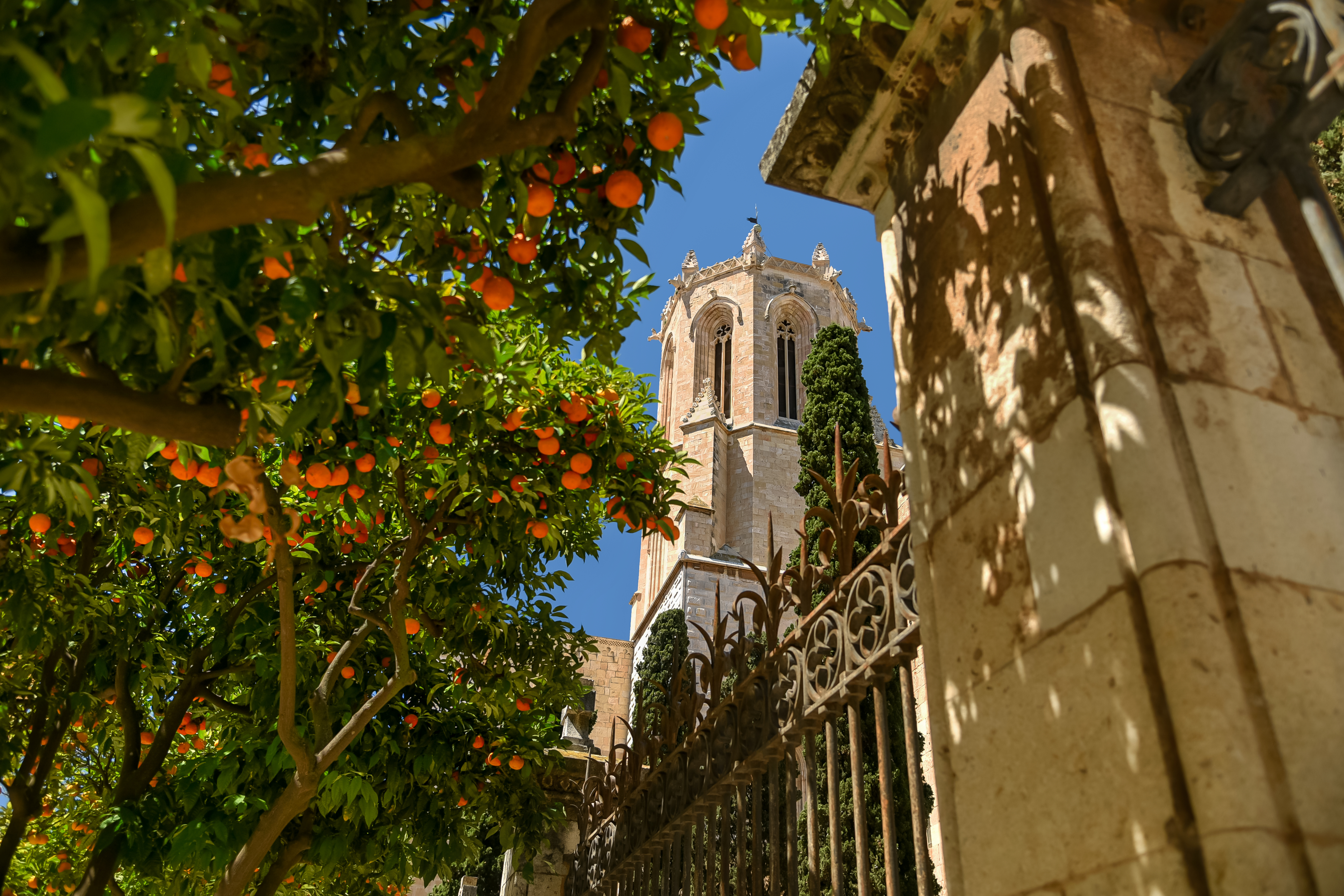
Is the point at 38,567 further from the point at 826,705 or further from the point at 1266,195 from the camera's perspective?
the point at 1266,195

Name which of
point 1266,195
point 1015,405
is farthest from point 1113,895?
point 1266,195

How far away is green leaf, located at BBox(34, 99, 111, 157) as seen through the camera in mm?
924

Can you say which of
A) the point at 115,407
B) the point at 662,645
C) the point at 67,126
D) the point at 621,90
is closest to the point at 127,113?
the point at 67,126

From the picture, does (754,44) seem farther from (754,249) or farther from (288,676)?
(754,249)

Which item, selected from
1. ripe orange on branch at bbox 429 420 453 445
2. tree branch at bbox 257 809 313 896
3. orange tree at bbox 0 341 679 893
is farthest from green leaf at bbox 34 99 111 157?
tree branch at bbox 257 809 313 896

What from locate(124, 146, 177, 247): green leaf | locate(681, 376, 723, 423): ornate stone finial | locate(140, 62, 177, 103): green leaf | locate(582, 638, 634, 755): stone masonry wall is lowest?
locate(124, 146, 177, 247): green leaf

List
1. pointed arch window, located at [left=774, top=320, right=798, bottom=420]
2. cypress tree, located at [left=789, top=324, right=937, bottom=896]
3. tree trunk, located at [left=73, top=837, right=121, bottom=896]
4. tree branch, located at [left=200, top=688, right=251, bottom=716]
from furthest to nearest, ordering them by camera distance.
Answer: pointed arch window, located at [left=774, top=320, right=798, bottom=420] < cypress tree, located at [left=789, top=324, right=937, bottom=896] < tree branch, located at [left=200, top=688, right=251, bottom=716] < tree trunk, located at [left=73, top=837, right=121, bottom=896]

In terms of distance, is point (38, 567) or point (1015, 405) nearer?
point (1015, 405)

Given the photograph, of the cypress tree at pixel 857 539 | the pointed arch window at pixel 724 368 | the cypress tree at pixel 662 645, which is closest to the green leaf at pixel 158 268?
the cypress tree at pixel 857 539

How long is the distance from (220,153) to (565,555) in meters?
3.19

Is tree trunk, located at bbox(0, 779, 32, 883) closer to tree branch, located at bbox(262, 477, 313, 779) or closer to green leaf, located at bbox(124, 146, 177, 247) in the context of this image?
tree branch, located at bbox(262, 477, 313, 779)

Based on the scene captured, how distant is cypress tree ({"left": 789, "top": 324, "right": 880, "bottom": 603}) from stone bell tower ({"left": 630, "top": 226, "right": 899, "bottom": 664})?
9.99m

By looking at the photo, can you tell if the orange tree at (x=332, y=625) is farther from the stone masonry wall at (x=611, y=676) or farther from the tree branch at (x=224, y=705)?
the stone masonry wall at (x=611, y=676)

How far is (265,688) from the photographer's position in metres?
5.23
